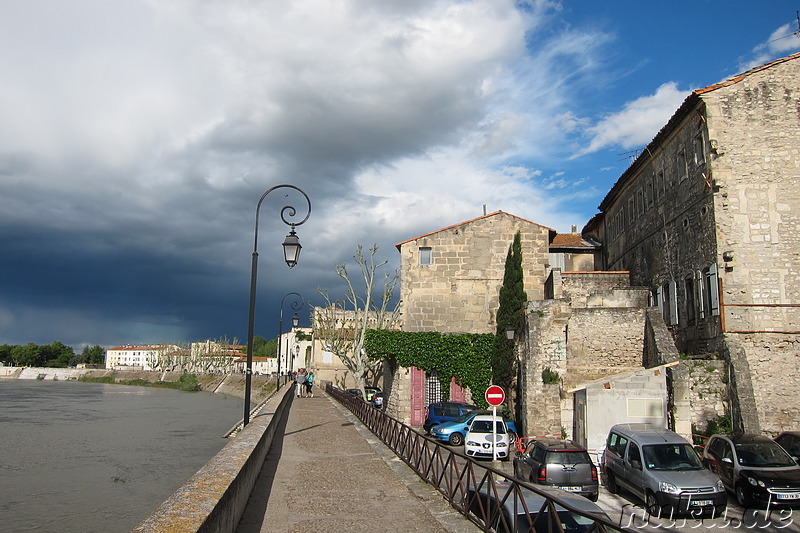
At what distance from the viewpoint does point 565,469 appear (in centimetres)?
1246

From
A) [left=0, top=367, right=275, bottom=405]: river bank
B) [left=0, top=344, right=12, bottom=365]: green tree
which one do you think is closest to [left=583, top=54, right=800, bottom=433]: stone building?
[left=0, top=367, right=275, bottom=405]: river bank

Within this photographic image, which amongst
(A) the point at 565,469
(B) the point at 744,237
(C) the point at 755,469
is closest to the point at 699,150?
(B) the point at 744,237

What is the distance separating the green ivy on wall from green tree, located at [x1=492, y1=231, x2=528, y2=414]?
0.59 metres

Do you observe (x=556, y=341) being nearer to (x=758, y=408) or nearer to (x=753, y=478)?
(x=758, y=408)

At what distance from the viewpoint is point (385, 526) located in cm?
757

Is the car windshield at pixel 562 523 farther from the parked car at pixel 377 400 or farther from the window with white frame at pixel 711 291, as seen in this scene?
the parked car at pixel 377 400

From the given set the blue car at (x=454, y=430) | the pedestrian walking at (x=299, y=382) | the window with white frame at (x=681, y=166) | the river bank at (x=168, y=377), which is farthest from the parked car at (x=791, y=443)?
the river bank at (x=168, y=377)

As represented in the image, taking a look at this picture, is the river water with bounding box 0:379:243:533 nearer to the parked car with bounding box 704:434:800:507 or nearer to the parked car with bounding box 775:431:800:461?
the parked car with bounding box 704:434:800:507

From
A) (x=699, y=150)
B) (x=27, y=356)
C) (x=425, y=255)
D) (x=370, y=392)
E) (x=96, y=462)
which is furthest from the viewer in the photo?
(x=27, y=356)

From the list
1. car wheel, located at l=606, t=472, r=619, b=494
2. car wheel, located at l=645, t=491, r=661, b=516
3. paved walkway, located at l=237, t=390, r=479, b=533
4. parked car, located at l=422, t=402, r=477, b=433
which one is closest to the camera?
paved walkway, located at l=237, t=390, r=479, b=533

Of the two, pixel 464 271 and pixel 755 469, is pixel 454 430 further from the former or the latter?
pixel 464 271

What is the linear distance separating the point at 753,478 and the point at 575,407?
6967 millimetres

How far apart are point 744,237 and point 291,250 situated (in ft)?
50.7

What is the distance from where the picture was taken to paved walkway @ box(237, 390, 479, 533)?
761 centimetres
